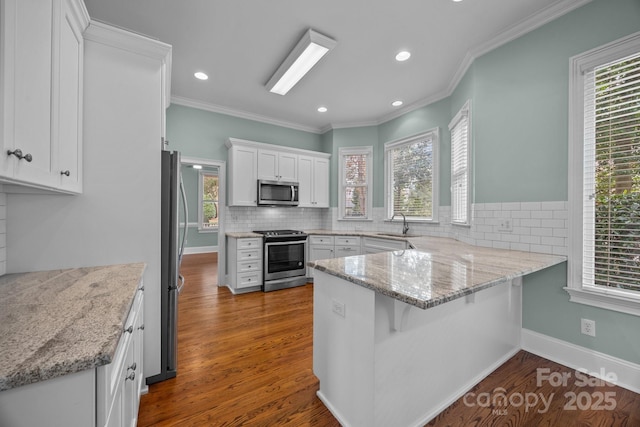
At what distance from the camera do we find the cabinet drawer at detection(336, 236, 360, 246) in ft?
14.5

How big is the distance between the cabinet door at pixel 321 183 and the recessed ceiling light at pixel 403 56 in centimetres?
236

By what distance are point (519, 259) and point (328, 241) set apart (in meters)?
2.94

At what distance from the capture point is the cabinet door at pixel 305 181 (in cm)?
479

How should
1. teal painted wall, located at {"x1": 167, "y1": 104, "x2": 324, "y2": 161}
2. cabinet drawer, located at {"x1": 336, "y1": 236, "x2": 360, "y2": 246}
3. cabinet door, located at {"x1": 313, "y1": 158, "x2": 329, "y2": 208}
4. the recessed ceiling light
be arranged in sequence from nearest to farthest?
the recessed ceiling light
teal painted wall, located at {"x1": 167, "y1": 104, "x2": 324, "y2": 161}
cabinet drawer, located at {"x1": 336, "y1": 236, "x2": 360, "y2": 246}
cabinet door, located at {"x1": 313, "y1": 158, "x2": 329, "y2": 208}

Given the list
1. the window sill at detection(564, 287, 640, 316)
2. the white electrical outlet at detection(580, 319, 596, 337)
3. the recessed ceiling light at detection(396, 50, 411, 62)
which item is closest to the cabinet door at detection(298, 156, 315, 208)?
the recessed ceiling light at detection(396, 50, 411, 62)

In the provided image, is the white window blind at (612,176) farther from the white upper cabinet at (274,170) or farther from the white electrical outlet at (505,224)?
the white upper cabinet at (274,170)

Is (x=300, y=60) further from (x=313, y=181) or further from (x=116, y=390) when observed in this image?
(x=116, y=390)

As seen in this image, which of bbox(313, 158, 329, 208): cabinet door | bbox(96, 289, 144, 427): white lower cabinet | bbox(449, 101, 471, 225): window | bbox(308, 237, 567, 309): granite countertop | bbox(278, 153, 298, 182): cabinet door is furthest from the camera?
bbox(313, 158, 329, 208): cabinet door

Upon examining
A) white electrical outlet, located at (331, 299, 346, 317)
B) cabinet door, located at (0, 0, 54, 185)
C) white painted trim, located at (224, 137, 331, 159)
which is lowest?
white electrical outlet, located at (331, 299, 346, 317)

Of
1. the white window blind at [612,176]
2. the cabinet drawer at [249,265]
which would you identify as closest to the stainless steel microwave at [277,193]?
the cabinet drawer at [249,265]

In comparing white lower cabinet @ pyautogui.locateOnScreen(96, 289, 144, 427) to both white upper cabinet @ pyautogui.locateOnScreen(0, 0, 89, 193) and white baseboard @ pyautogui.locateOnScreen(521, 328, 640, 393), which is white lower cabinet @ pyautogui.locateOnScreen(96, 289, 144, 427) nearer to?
white upper cabinet @ pyautogui.locateOnScreen(0, 0, 89, 193)

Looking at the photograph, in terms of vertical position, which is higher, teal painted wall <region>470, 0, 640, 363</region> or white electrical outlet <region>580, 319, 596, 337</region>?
teal painted wall <region>470, 0, 640, 363</region>

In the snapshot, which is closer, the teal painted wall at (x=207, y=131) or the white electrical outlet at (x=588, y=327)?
the white electrical outlet at (x=588, y=327)

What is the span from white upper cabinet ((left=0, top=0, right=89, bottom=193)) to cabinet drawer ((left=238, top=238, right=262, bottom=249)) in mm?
2407
